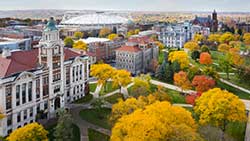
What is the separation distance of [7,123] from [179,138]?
19.0 m

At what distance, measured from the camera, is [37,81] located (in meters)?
38.7

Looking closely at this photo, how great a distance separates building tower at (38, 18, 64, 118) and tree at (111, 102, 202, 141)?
15080 mm

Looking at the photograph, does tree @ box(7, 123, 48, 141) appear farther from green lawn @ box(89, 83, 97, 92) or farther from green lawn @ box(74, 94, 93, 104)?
green lawn @ box(89, 83, 97, 92)

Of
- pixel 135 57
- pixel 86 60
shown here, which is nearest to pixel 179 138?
pixel 86 60

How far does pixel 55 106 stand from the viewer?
1642 inches

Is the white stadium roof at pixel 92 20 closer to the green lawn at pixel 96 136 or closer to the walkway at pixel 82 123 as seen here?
the walkway at pixel 82 123

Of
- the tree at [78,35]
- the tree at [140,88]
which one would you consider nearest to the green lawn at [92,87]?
the tree at [140,88]

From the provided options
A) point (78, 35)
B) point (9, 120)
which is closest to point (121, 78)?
point (9, 120)

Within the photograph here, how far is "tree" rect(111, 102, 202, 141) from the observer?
81.0 feet

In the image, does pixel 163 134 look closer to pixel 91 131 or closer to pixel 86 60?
pixel 91 131

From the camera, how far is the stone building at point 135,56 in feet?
207

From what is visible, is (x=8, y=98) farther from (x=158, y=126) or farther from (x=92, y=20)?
(x=92, y=20)

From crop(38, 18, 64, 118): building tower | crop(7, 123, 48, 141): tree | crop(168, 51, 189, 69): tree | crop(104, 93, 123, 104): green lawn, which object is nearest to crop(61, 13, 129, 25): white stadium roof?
crop(168, 51, 189, 69): tree

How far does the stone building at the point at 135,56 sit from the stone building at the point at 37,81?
700 inches
